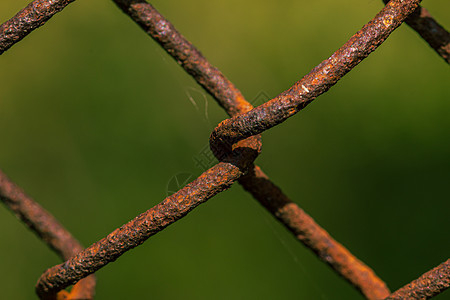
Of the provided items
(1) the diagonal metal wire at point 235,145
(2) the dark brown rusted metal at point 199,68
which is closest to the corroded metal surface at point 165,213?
(1) the diagonal metal wire at point 235,145

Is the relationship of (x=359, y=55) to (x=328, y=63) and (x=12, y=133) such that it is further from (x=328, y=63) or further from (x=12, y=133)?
(x=12, y=133)

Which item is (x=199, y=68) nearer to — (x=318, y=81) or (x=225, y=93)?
(x=225, y=93)

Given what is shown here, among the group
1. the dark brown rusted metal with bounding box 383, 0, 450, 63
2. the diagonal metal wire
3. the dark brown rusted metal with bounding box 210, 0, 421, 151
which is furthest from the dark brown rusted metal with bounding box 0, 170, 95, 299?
the dark brown rusted metal with bounding box 383, 0, 450, 63

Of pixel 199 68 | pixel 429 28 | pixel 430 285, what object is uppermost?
pixel 199 68

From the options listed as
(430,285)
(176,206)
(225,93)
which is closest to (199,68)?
(225,93)

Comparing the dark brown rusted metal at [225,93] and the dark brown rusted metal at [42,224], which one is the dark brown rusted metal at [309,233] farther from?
the dark brown rusted metal at [42,224]

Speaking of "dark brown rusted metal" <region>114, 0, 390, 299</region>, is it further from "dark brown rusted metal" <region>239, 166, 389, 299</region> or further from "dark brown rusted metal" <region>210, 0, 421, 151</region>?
"dark brown rusted metal" <region>210, 0, 421, 151</region>
